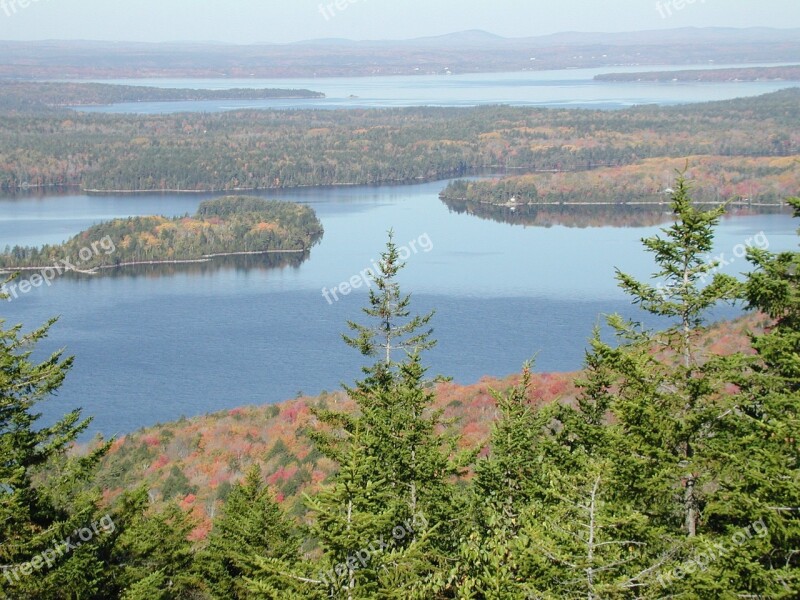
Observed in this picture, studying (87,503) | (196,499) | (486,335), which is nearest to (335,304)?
(486,335)

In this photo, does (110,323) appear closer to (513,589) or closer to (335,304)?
(335,304)

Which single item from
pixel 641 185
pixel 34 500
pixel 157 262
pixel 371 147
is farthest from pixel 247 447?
pixel 371 147

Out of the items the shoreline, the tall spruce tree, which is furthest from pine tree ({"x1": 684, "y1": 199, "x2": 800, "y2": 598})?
the shoreline

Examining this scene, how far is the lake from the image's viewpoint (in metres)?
49.5

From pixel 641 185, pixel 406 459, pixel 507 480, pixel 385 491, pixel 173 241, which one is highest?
pixel 406 459

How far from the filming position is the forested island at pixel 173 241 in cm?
8219

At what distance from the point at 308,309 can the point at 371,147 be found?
4259 inches

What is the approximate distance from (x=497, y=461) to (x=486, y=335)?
43888mm

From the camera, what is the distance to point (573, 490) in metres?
9.88

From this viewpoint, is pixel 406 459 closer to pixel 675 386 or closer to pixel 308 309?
pixel 675 386

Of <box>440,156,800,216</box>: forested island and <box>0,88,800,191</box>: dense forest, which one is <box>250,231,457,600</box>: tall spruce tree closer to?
<box>440,156,800,216</box>: forested island

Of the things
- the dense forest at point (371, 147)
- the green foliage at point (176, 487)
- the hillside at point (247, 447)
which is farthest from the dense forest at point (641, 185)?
the green foliage at point (176, 487)

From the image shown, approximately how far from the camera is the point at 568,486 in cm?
996

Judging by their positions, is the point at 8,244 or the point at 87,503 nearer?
the point at 87,503
